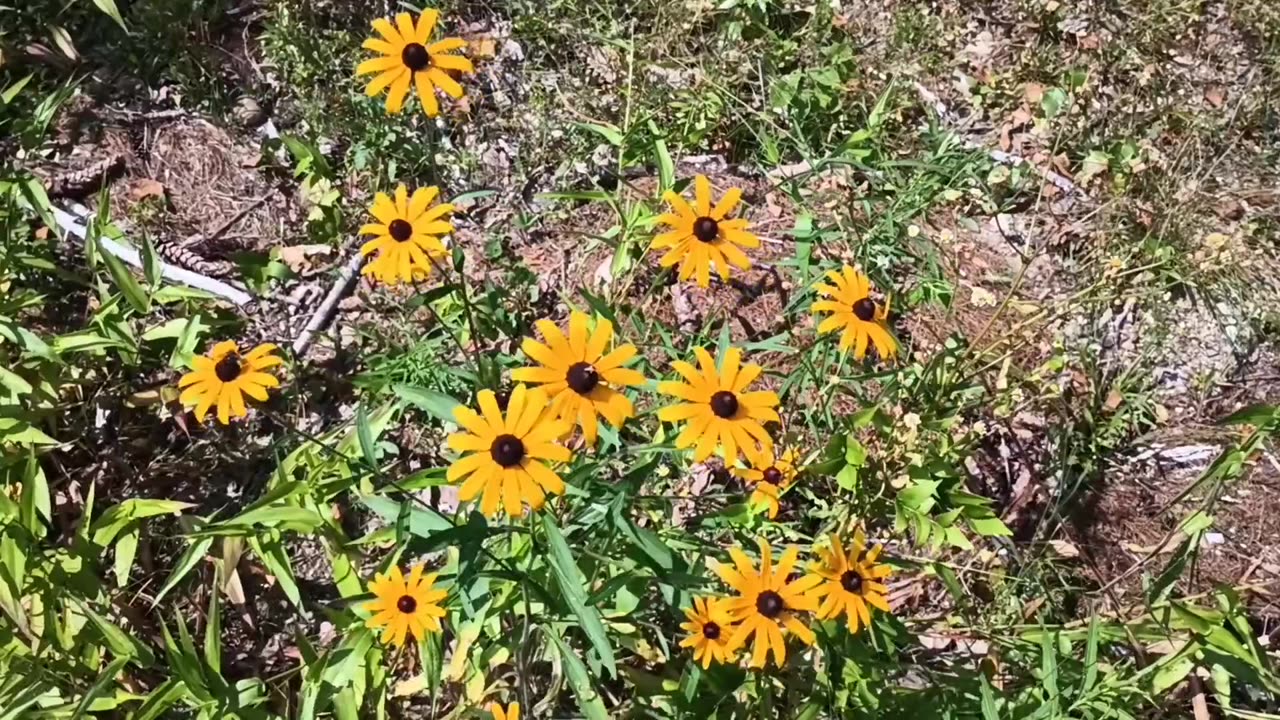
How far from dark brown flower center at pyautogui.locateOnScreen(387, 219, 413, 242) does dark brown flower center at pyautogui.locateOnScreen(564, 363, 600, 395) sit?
562 millimetres

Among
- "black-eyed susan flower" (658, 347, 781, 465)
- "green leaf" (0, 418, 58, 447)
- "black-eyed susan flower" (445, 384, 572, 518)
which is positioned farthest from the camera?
"green leaf" (0, 418, 58, 447)

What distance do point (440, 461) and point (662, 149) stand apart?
1035 millimetres

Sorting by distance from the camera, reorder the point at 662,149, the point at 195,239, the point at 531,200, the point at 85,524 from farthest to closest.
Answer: the point at 531,200 → the point at 195,239 → the point at 662,149 → the point at 85,524

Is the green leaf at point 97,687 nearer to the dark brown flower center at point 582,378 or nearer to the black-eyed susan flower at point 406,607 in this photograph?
the black-eyed susan flower at point 406,607

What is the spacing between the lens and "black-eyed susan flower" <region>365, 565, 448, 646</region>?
1902 millimetres

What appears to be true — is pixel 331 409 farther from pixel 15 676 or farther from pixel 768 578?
pixel 768 578

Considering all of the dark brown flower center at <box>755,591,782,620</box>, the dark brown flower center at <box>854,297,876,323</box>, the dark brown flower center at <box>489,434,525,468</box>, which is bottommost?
the dark brown flower center at <box>755,591,782,620</box>

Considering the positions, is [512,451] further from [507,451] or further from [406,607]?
[406,607]

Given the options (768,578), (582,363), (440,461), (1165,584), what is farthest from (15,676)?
(1165,584)

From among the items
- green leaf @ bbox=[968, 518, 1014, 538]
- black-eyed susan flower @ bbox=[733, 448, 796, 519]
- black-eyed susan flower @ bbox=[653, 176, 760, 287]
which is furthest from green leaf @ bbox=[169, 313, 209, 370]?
green leaf @ bbox=[968, 518, 1014, 538]

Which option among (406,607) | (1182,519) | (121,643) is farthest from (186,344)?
(1182,519)

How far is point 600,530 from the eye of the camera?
185 centimetres

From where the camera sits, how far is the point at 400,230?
6.52ft

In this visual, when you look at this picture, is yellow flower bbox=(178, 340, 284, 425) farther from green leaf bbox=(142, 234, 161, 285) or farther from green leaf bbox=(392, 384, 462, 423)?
green leaf bbox=(142, 234, 161, 285)
